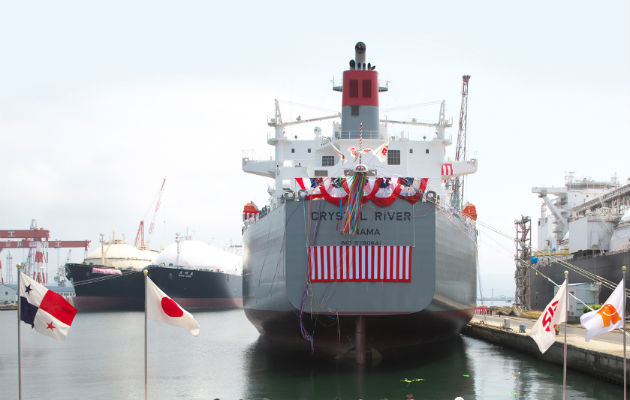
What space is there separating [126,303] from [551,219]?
135 ft

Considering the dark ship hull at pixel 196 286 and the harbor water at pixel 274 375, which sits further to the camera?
the dark ship hull at pixel 196 286

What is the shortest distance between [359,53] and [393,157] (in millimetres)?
4530

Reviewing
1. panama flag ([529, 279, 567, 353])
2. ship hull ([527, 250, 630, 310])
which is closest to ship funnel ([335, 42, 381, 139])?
ship hull ([527, 250, 630, 310])

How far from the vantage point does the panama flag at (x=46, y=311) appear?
13062mm

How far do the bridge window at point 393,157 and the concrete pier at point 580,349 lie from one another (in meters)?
8.22

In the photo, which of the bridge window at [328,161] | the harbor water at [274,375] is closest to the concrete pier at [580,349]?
the harbor water at [274,375]

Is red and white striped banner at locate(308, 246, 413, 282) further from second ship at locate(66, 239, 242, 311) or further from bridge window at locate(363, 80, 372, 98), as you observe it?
second ship at locate(66, 239, 242, 311)

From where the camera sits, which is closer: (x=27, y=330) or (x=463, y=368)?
(x=463, y=368)

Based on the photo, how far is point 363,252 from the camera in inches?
860

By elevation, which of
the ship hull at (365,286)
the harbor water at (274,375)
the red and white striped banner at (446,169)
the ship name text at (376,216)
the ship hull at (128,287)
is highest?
the red and white striped banner at (446,169)

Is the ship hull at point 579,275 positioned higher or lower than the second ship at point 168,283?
higher

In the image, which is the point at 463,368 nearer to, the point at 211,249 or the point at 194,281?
the point at 194,281

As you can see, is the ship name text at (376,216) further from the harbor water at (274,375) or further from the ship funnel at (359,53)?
the ship funnel at (359,53)

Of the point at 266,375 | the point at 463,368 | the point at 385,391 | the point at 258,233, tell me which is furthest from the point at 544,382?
the point at 258,233
